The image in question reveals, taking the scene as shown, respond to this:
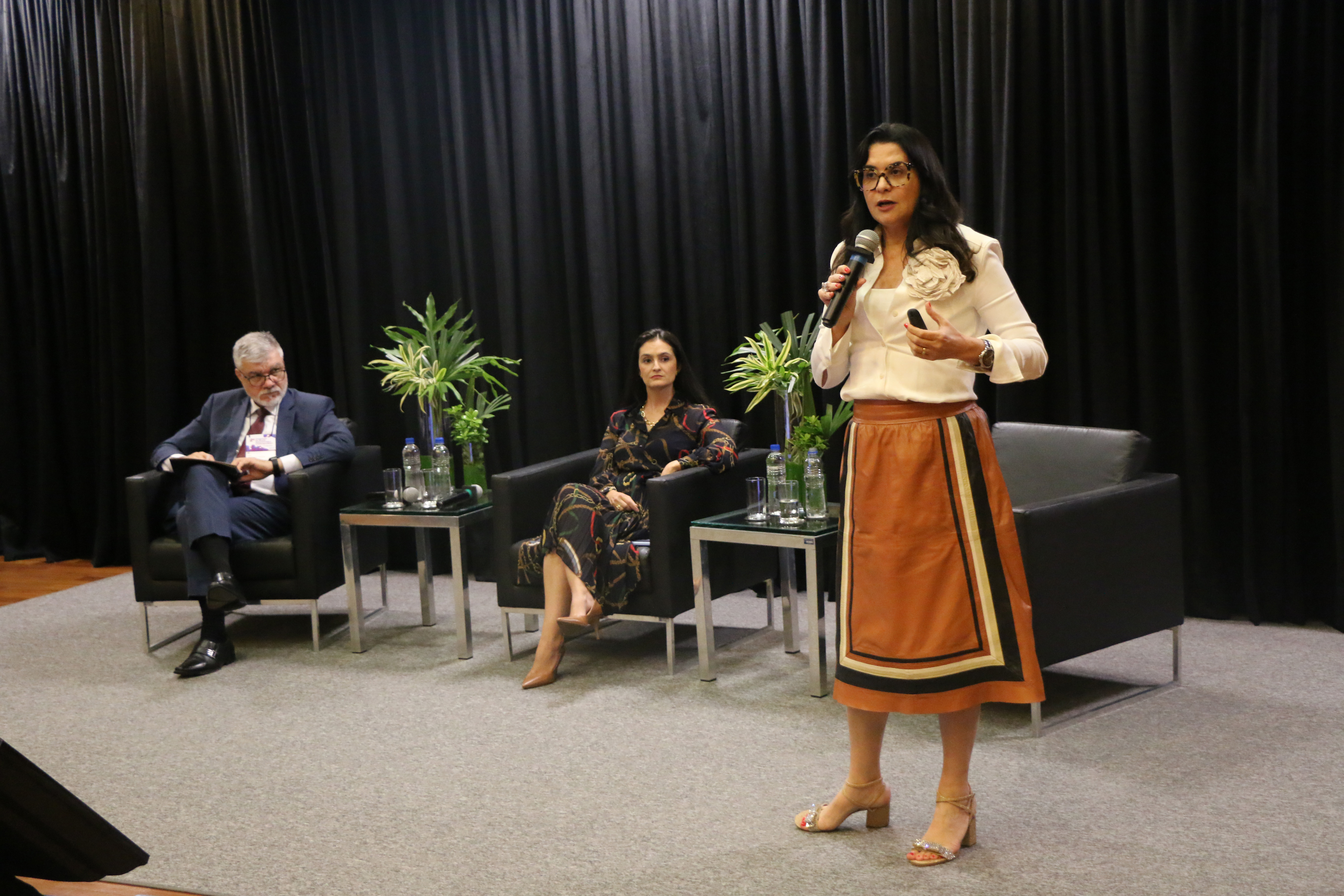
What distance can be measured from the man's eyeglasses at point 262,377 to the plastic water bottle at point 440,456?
0.69 meters

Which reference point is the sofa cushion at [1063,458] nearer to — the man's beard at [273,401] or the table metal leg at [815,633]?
the table metal leg at [815,633]

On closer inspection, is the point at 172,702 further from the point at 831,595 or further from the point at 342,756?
the point at 831,595

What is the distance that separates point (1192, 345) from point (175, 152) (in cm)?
469

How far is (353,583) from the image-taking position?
14.6 ft

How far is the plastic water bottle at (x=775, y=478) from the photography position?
12.7 feet

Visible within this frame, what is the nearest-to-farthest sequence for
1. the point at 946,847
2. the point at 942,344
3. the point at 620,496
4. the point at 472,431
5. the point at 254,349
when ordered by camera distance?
the point at 942,344 < the point at 946,847 < the point at 620,496 < the point at 472,431 < the point at 254,349

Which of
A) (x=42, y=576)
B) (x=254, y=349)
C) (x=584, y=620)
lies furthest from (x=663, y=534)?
(x=42, y=576)

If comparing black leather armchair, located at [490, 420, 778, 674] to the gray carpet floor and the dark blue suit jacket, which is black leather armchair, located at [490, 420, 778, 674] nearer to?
the gray carpet floor

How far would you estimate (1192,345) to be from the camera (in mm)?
4191

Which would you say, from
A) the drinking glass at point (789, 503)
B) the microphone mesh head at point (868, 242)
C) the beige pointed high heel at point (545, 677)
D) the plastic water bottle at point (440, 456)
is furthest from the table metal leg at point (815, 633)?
the plastic water bottle at point (440, 456)

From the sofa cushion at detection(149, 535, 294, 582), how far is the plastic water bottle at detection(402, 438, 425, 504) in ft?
1.44

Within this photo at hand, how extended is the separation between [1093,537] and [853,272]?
133 centimetres

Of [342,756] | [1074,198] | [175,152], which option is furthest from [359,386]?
[1074,198]

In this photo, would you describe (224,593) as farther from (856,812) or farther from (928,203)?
(928,203)
